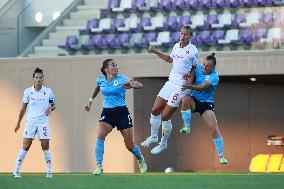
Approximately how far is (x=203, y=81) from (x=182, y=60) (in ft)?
1.81

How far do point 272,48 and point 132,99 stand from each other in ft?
11.1

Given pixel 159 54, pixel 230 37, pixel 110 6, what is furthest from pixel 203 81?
pixel 110 6

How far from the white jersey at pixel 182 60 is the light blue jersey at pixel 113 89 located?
74 centimetres

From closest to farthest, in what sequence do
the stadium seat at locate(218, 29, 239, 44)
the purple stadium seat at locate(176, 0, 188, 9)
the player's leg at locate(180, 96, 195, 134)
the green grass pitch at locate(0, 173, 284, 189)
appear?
the green grass pitch at locate(0, 173, 284, 189), the player's leg at locate(180, 96, 195, 134), the stadium seat at locate(218, 29, 239, 44), the purple stadium seat at locate(176, 0, 188, 9)

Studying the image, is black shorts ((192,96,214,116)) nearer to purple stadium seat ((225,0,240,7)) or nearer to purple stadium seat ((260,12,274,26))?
purple stadium seat ((260,12,274,26))

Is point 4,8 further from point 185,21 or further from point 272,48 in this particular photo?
point 272,48

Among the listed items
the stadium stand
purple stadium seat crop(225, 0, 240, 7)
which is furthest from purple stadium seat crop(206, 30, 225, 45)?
purple stadium seat crop(225, 0, 240, 7)

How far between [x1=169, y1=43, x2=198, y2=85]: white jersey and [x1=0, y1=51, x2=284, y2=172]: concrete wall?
7646mm

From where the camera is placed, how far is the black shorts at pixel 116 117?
15062 mm

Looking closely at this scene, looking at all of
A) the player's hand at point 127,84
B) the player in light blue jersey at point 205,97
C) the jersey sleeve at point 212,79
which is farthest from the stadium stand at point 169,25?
the player's hand at point 127,84

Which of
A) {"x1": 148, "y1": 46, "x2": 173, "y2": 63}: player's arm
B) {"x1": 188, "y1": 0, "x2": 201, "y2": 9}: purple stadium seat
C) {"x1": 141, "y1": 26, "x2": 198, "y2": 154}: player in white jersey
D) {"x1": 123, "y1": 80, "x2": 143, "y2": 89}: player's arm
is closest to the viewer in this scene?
{"x1": 148, "y1": 46, "x2": 173, "y2": 63}: player's arm

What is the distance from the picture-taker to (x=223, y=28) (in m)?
23.3

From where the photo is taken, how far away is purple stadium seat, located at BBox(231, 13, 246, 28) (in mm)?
22859

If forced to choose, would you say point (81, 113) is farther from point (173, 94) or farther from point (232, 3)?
point (173, 94)
